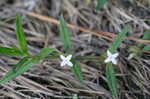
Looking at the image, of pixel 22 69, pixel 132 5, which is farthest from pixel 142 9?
pixel 22 69

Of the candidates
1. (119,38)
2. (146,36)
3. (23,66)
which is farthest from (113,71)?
(23,66)

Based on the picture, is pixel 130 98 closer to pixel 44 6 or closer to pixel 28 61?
pixel 28 61

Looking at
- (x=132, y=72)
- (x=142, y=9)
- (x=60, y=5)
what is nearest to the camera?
(x=132, y=72)

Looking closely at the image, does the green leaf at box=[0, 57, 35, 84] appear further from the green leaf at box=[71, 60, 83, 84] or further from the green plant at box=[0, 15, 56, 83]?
the green leaf at box=[71, 60, 83, 84]

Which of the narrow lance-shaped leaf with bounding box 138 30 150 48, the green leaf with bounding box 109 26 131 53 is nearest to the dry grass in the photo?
the narrow lance-shaped leaf with bounding box 138 30 150 48

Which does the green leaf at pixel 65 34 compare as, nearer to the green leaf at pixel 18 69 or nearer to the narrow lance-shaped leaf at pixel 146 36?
the green leaf at pixel 18 69

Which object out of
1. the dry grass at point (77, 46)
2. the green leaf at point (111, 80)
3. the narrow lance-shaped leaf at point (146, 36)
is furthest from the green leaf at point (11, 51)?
the narrow lance-shaped leaf at point (146, 36)
